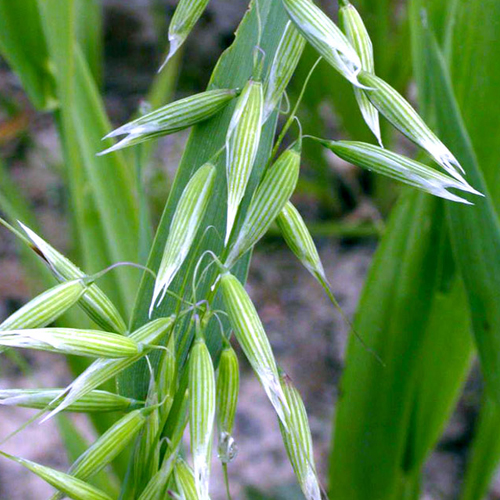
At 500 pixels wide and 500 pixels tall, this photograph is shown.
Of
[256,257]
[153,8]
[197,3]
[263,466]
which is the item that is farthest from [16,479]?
[153,8]

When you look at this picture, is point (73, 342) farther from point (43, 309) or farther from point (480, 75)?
point (480, 75)

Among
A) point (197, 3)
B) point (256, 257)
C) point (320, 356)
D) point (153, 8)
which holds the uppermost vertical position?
point (153, 8)

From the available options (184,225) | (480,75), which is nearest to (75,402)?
(184,225)

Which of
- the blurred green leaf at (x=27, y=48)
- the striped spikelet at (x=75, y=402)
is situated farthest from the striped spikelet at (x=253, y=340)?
the blurred green leaf at (x=27, y=48)

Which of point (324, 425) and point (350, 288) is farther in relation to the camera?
point (350, 288)

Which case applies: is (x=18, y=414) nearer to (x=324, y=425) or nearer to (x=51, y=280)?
(x=51, y=280)

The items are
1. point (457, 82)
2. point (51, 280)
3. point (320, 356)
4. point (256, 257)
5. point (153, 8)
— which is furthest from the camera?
point (153, 8)

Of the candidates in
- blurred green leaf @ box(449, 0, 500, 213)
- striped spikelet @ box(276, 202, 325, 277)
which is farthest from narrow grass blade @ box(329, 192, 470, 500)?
striped spikelet @ box(276, 202, 325, 277)

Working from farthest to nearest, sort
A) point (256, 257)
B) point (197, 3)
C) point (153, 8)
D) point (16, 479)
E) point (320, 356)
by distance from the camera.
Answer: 1. point (153, 8)
2. point (256, 257)
3. point (320, 356)
4. point (16, 479)
5. point (197, 3)
